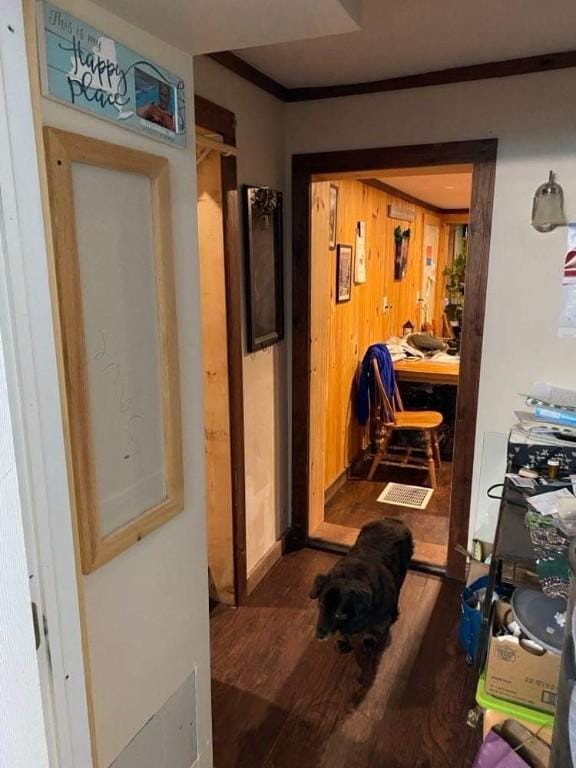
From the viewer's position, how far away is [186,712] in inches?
59.2

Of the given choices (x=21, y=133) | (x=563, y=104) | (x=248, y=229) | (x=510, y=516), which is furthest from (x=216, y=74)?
(x=510, y=516)

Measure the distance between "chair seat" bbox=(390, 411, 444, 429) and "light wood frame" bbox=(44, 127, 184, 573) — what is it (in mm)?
2841

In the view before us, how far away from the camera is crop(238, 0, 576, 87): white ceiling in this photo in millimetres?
1777

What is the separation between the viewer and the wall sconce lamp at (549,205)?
2.25m

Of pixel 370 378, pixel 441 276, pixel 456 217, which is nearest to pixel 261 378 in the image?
pixel 370 378

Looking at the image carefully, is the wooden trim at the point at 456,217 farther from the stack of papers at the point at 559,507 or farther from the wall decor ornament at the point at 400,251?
the stack of papers at the point at 559,507

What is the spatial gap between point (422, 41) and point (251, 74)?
0.70 meters

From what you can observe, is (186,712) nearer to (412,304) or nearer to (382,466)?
(382,466)

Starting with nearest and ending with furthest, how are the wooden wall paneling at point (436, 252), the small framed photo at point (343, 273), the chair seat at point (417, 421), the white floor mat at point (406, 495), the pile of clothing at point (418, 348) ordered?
1. the small framed photo at point (343, 273)
2. the white floor mat at point (406, 495)
3. the chair seat at point (417, 421)
4. the pile of clothing at point (418, 348)
5. the wooden wall paneling at point (436, 252)

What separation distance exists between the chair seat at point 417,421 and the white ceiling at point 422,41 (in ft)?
7.55

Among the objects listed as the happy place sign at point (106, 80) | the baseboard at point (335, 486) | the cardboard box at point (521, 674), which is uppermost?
the happy place sign at point (106, 80)

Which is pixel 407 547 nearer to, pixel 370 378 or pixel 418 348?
pixel 370 378

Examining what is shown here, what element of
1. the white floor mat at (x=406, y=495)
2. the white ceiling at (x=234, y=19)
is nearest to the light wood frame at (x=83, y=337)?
the white ceiling at (x=234, y=19)

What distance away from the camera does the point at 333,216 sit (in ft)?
11.1
